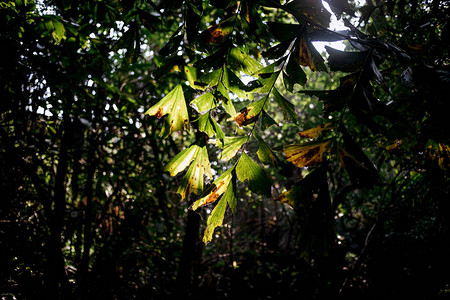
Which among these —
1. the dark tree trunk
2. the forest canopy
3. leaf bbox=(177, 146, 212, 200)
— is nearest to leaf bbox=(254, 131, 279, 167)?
the forest canopy

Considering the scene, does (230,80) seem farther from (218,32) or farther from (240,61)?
(218,32)

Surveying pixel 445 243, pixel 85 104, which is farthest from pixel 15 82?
pixel 445 243

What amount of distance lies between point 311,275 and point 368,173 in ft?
17.0

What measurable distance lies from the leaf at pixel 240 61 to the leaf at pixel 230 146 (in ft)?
1.06

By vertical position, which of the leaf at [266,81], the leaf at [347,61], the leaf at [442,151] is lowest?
the leaf at [442,151]

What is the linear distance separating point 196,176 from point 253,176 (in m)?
0.30

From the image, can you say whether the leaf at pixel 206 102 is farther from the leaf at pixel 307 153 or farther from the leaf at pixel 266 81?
the leaf at pixel 307 153

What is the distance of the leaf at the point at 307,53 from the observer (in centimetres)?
95

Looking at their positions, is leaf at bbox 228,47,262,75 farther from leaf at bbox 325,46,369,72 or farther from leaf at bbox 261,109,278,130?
leaf at bbox 325,46,369,72

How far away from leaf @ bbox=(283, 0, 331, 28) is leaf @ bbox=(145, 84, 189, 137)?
2.05 ft

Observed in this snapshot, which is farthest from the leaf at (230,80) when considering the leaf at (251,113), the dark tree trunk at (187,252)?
the dark tree trunk at (187,252)

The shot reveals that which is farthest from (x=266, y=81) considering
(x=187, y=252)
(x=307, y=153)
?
(x=187, y=252)

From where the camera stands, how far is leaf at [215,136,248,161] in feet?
3.52

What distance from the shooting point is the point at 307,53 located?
0.95 meters
